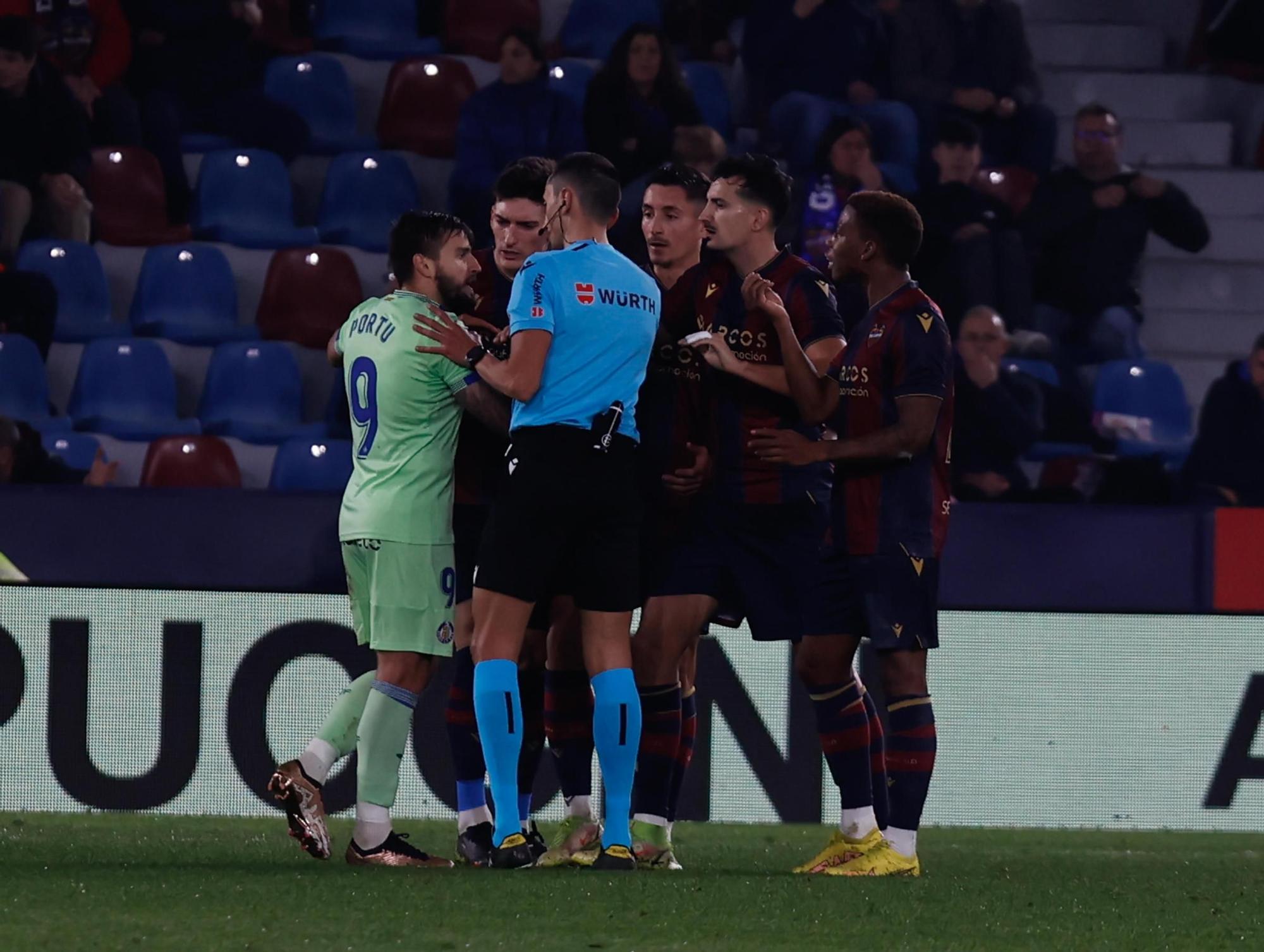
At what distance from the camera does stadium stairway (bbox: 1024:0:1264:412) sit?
11.0 metres

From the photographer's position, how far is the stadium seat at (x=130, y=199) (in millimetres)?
9930

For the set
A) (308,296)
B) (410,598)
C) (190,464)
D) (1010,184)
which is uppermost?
(1010,184)

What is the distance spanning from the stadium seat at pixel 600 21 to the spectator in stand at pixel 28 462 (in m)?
3.98

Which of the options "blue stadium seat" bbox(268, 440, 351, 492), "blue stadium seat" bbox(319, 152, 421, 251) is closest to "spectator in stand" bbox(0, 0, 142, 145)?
"blue stadium seat" bbox(319, 152, 421, 251)

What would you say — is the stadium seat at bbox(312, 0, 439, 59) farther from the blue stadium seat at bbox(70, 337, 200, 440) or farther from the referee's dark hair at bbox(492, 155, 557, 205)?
the referee's dark hair at bbox(492, 155, 557, 205)

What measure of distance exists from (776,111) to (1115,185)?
1746mm

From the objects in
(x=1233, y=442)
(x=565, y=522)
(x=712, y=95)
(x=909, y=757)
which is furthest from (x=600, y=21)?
(x=909, y=757)

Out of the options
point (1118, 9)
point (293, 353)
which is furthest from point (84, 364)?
point (1118, 9)

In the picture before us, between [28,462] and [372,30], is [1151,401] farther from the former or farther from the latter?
[28,462]

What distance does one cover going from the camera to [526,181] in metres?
5.57

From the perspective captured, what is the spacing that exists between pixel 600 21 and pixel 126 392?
3.53 m

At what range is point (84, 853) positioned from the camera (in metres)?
5.38

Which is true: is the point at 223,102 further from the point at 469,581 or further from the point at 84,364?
the point at 469,581

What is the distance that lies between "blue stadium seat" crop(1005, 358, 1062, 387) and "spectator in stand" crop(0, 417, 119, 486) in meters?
4.12
